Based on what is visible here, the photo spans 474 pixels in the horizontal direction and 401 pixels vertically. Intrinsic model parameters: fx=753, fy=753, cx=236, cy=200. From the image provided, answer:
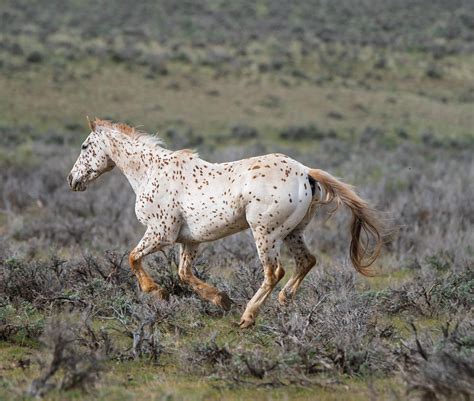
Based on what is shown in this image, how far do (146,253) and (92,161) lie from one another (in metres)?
1.35

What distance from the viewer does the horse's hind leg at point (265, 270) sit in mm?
6754

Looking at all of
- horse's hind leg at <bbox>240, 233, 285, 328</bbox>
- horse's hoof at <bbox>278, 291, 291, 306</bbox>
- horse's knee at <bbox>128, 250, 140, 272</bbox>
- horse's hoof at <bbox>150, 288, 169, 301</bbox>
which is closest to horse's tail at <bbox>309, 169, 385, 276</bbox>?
horse's hind leg at <bbox>240, 233, 285, 328</bbox>

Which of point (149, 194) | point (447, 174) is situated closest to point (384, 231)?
point (149, 194)

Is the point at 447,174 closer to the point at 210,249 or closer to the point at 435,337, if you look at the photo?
the point at 210,249

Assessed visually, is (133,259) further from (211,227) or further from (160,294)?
(211,227)

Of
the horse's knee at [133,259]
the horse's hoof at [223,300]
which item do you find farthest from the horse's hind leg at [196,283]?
the horse's knee at [133,259]

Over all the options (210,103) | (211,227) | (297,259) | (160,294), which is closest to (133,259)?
(160,294)

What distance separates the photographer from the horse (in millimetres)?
6688

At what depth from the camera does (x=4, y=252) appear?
9414mm

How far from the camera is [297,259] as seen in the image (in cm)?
737

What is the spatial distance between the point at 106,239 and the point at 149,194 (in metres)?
4.78

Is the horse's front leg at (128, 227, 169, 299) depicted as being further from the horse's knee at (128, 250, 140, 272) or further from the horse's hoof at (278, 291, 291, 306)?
the horse's hoof at (278, 291, 291, 306)

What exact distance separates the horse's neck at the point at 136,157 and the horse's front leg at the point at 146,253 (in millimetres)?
568

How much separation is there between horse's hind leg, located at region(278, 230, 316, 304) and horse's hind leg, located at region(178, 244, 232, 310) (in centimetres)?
55
